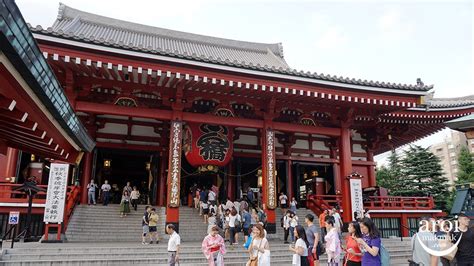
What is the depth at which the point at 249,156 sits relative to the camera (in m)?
18.7

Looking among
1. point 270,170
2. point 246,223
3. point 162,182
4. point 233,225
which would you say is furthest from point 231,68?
point 162,182

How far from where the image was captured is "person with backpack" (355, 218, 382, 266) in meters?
5.26

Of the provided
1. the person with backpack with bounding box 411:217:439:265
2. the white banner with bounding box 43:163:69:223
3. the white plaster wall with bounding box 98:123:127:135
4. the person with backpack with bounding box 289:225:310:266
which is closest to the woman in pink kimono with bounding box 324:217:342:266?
the person with backpack with bounding box 289:225:310:266

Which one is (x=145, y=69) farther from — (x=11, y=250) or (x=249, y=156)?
(x=249, y=156)

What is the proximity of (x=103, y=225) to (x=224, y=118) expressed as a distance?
21.2 feet

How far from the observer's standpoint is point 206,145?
47.7 ft

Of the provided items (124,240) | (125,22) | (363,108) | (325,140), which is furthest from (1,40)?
(125,22)

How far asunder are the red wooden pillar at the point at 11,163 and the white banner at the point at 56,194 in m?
2.93

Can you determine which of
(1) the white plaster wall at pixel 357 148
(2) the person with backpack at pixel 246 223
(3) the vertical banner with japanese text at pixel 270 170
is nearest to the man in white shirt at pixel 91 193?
(2) the person with backpack at pixel 246 223

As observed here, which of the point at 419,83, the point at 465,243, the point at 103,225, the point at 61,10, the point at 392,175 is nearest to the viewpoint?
the point at 465,243

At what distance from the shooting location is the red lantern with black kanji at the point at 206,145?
14398mm

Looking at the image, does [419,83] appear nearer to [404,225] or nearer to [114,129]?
[404,225]

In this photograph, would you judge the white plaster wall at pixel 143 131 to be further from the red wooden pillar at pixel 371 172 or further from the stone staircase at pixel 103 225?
the red wooden pillar at pixel 371 172

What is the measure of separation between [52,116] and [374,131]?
1828 cm
